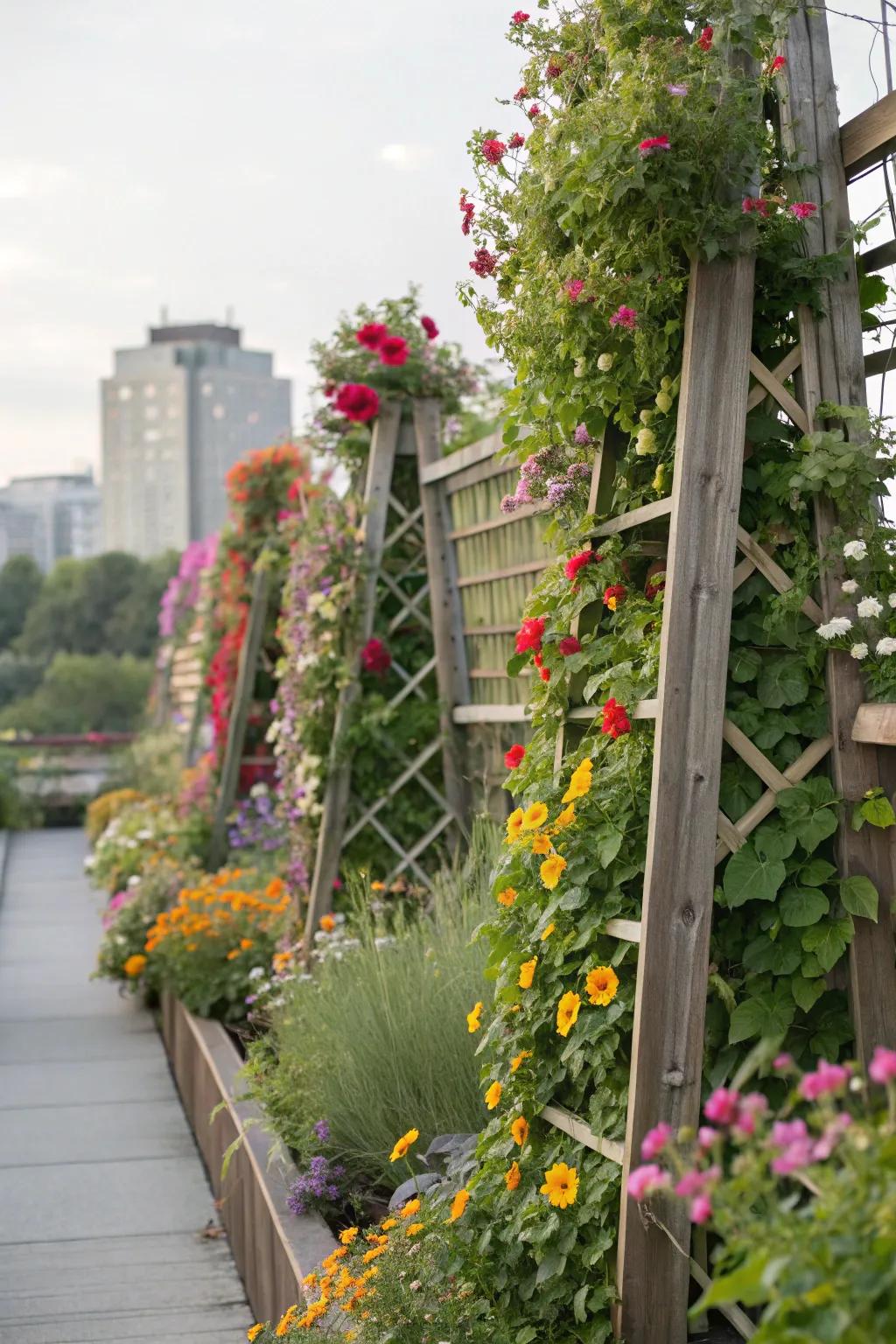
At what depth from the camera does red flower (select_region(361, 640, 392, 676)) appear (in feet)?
15.5

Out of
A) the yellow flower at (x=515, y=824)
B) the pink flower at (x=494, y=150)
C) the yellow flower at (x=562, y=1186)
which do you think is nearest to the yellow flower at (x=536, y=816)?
the yellow flower at (x=515, y=824)

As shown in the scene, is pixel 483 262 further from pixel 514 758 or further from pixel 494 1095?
pixel 494 1095

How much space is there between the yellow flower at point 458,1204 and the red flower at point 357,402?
311 cm

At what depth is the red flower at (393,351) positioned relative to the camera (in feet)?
15.2

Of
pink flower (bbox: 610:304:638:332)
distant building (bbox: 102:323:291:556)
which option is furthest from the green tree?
pink flower (bbox: 610:304:638:332)

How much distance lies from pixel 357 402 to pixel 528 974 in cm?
294

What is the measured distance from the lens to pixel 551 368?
7.65ft

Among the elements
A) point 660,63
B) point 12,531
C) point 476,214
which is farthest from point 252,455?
point 12,531

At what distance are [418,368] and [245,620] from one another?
2.66 metres

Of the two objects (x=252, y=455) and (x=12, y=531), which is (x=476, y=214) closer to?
(x=252, y=455)

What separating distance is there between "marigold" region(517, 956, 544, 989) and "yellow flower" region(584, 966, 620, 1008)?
129 millimetres

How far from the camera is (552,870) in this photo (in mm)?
2129

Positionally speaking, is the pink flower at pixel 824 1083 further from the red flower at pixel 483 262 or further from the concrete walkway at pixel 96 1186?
the concrete walkway at pixel 96 1186

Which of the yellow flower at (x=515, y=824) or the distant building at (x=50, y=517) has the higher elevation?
the distant building at (x=50, y=517)
